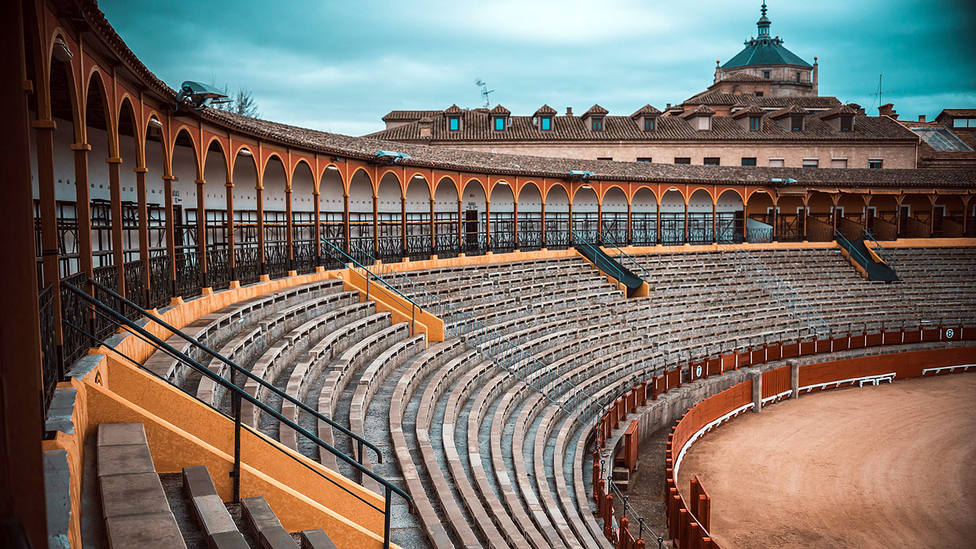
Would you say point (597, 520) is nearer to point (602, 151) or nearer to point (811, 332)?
point (811, 332)

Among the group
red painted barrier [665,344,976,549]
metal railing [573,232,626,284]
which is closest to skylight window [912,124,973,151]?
red painted barrier [665,344,976,549]

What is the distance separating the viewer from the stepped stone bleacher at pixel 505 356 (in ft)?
28.5

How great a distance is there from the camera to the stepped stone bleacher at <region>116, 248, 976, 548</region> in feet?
28.5

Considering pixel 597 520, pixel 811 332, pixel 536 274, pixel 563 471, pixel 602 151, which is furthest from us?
pixel 602 151

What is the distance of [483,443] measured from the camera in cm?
1148

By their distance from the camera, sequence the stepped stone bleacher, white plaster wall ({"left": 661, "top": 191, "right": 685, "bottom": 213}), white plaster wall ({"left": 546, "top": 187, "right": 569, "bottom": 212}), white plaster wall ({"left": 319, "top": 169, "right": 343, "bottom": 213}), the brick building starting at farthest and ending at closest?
the brick building → white plaster wall ({"left": 661, "top": 191, "right": 685, "bottom": 213}) → white plaster wall ({"left": 546, "top": 187, "right": 569, "bottom": 212}) → white plaster wall ({"left": 319, "top": 169, "right": 343, "bottom": 213}) → the stepped stone bleacher

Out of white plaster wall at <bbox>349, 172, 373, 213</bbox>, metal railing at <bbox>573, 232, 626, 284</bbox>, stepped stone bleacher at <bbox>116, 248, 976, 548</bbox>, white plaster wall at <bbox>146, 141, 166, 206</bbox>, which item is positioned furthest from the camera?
metal railing at <bbox>573, 232, 626, 284</bbox>

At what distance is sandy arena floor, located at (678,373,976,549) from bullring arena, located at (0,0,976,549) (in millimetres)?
89

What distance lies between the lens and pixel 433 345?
15445 millimetres

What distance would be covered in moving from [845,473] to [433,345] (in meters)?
9.33

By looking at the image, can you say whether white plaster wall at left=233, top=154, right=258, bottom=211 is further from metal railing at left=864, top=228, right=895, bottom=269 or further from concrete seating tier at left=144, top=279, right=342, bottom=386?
metal railing at left=864, top=228, right=895, bottom=269

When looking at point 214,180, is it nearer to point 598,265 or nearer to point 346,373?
point 346,373

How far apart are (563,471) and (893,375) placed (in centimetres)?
1707

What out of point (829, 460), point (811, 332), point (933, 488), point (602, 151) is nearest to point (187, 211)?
point (829, 460)
